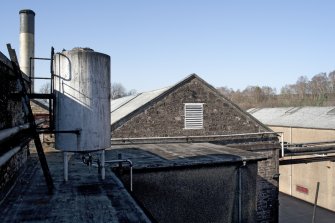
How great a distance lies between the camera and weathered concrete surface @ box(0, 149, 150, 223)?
189 inches

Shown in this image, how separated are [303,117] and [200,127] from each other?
54.5 ft

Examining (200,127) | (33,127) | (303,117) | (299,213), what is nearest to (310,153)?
(299,213)

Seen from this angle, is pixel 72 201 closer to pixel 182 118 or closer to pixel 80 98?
pixel 80 98

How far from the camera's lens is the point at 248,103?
77.0 metres

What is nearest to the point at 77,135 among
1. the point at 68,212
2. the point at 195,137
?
the point at 68,212

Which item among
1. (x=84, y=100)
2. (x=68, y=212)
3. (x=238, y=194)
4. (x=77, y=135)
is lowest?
(x=238, y=194)

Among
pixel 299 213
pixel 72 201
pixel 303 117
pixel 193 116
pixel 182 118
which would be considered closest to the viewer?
pixel 72 201

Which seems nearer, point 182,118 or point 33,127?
point 33,127

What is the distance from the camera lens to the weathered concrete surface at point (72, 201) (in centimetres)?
479

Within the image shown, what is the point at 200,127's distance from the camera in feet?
51.7

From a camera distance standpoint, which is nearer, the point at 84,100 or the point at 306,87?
the point at 84,100

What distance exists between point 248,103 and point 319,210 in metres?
57.1

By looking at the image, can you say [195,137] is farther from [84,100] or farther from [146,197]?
[84,100]

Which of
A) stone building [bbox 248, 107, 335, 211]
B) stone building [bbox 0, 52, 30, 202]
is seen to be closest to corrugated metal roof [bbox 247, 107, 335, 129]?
stone building [bbox 248, 107, 335, 211]
